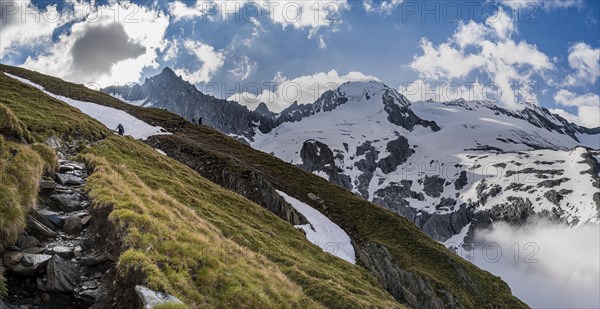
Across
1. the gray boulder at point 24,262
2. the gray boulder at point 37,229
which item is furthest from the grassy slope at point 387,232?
the gray boulder at point 24,262

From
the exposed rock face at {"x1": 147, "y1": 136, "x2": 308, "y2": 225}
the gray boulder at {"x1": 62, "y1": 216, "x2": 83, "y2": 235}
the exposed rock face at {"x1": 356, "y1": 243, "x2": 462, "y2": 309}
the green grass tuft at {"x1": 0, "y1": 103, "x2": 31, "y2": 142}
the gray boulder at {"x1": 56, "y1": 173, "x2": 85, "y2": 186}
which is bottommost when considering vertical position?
the exposed rock face at {"x1": 356, "y1": 243, "x2": 462, "y2": 309}

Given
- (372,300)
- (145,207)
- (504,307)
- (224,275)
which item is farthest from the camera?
(504,307)

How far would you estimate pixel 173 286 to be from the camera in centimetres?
1328

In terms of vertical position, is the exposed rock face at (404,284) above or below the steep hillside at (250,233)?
below

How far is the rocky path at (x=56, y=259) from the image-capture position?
12.7 metres

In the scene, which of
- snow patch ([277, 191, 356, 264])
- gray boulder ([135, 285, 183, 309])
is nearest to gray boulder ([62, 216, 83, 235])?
gray boulder ([135, 285, 183, 309])

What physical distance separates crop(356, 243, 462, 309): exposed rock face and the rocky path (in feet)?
115

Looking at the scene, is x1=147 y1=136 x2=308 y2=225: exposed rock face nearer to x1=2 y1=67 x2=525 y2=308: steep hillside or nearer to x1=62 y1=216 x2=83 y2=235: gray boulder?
x1=2 y1=67 x2=525 y2=308: steep hillside

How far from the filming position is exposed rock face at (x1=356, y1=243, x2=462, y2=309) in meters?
46.5

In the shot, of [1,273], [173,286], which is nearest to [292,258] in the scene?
[173,286]

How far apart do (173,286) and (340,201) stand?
50.9 m

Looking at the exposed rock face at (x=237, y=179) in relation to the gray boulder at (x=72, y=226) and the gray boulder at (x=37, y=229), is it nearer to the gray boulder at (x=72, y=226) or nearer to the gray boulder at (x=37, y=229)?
the gray boulder at (x=72, y=226)

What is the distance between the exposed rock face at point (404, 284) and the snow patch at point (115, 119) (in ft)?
114

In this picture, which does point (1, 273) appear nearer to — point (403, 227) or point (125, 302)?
point (125, 302)
